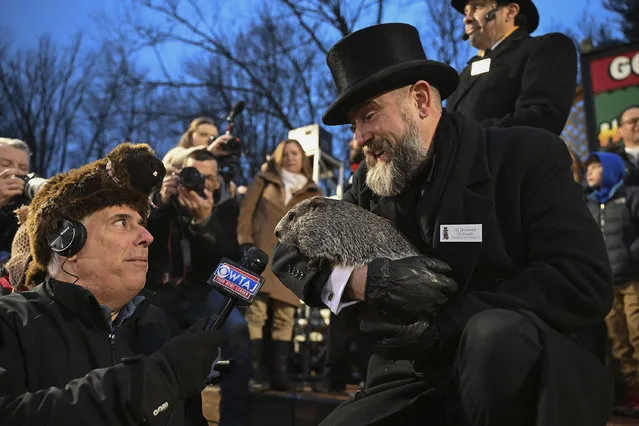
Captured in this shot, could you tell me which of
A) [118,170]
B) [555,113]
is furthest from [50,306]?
[555,113]

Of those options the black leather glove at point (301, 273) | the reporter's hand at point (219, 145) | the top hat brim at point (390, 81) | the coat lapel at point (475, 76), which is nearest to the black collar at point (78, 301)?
the black leather glove at point (301, 273)

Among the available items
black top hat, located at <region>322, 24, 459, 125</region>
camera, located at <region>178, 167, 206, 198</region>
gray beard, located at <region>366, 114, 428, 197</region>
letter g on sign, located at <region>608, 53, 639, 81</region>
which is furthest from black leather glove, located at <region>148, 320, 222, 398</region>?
letter g on sign, located at <region>608, 53, 639, 81</region>

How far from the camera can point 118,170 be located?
271 cm

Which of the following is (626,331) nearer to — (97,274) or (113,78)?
(97,274)

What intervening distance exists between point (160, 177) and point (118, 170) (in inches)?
9.4

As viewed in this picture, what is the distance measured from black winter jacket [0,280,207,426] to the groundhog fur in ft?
2.26

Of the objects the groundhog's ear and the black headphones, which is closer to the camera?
the black headphones

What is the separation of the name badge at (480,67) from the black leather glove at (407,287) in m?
1.79

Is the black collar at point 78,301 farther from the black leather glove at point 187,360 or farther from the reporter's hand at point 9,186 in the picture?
the reporter's hand at point 9,186

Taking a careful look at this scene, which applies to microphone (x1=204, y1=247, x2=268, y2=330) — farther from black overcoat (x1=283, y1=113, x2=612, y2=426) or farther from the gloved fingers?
the gloved fingers

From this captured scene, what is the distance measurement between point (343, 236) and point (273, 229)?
3.56 meters

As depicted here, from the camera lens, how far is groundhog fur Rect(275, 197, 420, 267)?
2326mm

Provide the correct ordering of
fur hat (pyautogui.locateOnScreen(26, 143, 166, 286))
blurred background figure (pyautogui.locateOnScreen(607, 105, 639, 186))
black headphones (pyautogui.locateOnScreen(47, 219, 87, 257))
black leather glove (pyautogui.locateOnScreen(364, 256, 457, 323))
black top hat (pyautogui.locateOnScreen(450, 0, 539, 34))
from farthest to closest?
blurred background figure (pyautogui.locateOnScreen(607, 105, 639, 186)) → black top hat (pyautogui.locateOnScreen(450, 0, 539, 34)) → fur hat (pyautogui.locateOnScreen(26, 143, 166, 286)) → black headphones (pyautogui.locateOnScreen(47, 219, 87, 257)) → black leather glove (pyautogui.locateOnScreen(364, 256, 457, 323))

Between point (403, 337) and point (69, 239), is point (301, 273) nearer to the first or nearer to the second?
point (403, 337)
